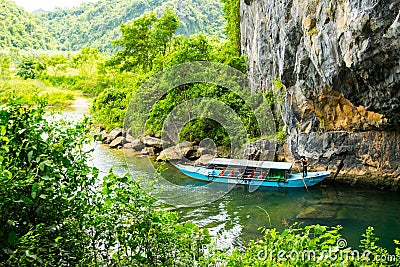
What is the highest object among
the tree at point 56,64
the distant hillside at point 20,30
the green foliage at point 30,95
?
the distant hillside at point 20,30

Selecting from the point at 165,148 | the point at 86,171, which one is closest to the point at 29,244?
the point at 86,171

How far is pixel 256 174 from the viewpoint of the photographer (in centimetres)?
1706

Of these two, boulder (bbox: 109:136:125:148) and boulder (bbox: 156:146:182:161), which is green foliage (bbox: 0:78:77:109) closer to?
boulder (bbox: 109:136:125:148)

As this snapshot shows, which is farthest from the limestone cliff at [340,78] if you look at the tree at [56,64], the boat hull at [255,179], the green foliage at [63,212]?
the tree at [56,64]

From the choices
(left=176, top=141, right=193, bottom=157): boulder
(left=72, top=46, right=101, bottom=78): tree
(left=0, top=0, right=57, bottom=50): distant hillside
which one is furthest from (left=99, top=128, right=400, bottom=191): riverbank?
(left=0, top=0, right=57, bottom=50): distant hillside

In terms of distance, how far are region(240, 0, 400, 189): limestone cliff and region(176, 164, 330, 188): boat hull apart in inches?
33.8

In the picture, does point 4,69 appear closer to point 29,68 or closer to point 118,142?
point 29,68

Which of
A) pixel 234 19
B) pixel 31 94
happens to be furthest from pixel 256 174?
pixel 234 19

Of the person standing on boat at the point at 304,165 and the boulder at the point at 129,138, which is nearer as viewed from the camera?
the person standing on boat at the point at 304,165

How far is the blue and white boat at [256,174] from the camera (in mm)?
16500

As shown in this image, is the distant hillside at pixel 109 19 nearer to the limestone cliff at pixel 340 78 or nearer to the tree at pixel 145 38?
the tree at pixel 145 38

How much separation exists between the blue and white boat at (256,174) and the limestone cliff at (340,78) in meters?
1.00

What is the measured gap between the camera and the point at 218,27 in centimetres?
6412

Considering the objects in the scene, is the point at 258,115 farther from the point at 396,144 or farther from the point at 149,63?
the point at 149,63
